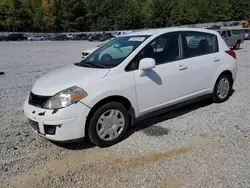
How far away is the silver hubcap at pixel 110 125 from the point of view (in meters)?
3.89

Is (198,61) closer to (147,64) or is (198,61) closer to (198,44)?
(198,44)

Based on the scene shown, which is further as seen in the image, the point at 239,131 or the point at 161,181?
the point at 239,131

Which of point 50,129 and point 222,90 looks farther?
point 222,90

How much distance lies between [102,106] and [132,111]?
582 millimetres

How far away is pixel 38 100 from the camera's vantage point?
3.86 metres

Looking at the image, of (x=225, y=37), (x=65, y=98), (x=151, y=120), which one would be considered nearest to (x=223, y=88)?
(x=151, y=120)

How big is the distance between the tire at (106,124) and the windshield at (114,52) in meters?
0.69

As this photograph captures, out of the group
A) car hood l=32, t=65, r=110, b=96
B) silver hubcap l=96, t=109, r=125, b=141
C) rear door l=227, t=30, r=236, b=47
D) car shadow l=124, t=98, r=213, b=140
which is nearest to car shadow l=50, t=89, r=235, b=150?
car shadow l=124, t=98, r=213, b=140

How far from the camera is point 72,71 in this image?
14.3ft

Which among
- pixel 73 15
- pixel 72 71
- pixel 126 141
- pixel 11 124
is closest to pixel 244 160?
pixel 126 141

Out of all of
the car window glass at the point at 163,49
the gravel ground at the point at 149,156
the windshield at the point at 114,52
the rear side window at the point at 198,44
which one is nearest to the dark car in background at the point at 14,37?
the gravel ground at the point at 149,156

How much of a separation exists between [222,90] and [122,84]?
2796 millimetres

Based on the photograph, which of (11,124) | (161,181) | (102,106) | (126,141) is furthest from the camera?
(11,124)

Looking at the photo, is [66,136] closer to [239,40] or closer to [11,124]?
[11,124]
